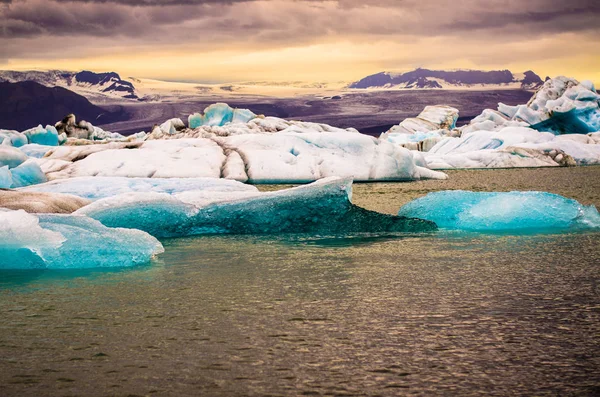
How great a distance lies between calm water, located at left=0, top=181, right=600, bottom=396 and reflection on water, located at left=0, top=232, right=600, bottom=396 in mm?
13

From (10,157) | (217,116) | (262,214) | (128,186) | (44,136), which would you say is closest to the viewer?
(262,214)

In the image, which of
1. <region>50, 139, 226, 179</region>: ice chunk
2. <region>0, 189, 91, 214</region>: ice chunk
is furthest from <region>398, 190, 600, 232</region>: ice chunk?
<region>50, 139, 226, 179</region>: ice chunk

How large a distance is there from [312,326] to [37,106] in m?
159

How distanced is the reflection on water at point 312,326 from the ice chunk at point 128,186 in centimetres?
581

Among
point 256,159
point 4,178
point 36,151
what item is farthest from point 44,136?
point 4,178

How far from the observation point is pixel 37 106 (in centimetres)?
15338

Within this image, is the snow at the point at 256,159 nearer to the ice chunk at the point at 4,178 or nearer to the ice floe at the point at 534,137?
the ice chunk at the point at 4,178

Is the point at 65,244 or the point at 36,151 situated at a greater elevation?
the point at 65,244

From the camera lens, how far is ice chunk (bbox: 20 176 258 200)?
14.0m

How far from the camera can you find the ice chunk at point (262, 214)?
1057cm

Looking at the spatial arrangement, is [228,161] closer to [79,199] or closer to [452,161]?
[79,199]

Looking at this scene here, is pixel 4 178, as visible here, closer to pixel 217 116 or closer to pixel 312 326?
pixel 312 326

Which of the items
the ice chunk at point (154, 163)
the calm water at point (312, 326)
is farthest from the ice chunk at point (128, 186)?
the ice chunk at point (154, 163)

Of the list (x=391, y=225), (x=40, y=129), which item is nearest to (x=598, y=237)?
(x=391, y=225)
